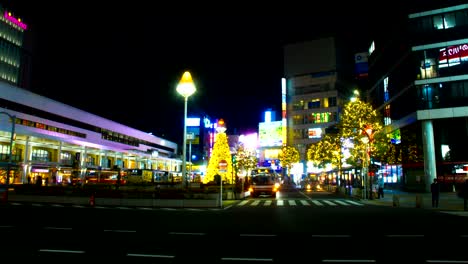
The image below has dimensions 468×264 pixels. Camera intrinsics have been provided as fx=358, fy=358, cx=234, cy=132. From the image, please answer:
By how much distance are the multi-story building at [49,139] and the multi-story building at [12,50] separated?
4243 centimetres

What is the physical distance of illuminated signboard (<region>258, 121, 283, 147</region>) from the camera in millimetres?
107056

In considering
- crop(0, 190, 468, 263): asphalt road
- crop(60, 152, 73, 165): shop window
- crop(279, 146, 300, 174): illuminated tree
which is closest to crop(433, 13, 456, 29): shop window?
crop(0, 190, 468, 263): asphalt road

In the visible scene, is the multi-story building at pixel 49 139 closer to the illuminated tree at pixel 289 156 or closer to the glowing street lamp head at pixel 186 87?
the glowing street lamp head at pixel 186 87

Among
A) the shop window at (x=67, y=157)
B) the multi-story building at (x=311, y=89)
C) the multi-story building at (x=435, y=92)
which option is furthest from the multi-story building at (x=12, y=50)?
the multi-story building at (x=435, y=92)

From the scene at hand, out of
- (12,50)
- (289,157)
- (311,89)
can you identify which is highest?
(12,50)

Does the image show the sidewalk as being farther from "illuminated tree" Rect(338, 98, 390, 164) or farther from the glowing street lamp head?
the glowing street lamp head

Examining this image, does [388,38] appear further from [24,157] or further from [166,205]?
[24,157]

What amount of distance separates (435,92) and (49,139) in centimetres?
5240

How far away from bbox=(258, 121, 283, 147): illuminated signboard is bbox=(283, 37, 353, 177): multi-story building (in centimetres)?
701

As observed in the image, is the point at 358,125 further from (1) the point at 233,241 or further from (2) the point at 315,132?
(2) the point at 315,132

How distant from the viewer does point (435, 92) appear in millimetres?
39406

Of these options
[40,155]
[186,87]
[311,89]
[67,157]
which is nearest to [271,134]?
[311,89]

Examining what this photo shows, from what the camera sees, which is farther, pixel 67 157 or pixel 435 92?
pixel 67 157

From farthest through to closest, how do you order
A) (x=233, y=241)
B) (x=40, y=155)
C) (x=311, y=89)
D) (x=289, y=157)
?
(x=311, y=89), (x=289, y=157), (x=40, y=155), (x=233, y=241)
